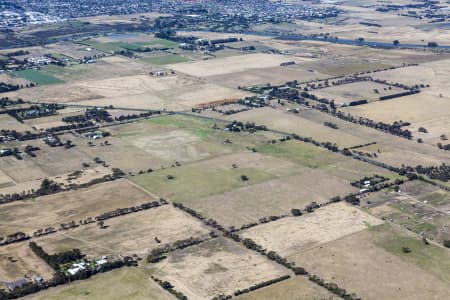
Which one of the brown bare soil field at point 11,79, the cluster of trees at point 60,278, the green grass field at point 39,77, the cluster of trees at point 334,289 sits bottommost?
the cluster of trees at point 60,278

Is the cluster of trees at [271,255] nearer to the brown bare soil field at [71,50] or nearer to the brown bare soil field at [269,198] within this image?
the brown bare soil field at [269,198]

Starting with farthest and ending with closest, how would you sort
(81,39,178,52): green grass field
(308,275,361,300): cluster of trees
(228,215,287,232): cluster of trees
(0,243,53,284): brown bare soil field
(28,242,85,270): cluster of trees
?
1. (81,39,178,52): green grass field
2. (228,215,287,232): cluster of trees
3. (28,242,85,270): cluster of trees
4. (0,243,53,284): brown bare soil field
5. (308,275,361,300): cluster of trees

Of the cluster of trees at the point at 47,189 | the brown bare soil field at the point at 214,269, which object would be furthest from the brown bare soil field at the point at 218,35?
the brown bare soil field at the point at 214,269

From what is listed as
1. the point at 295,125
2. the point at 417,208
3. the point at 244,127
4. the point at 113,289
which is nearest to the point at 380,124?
the point at 295,125

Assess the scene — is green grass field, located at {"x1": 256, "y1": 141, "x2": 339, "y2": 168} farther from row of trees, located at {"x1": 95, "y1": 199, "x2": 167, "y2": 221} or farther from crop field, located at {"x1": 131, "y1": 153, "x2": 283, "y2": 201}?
row of trees, located at {"x1": 95, "y1": 199, "x2": 167, "y2": 221}

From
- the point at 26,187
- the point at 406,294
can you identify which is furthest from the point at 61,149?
the point at 406,294

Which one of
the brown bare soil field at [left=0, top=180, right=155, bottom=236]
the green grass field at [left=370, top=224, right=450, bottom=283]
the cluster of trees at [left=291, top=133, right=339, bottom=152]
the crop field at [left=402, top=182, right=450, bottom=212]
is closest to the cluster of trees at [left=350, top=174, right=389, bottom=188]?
the crop field at [left=402, top=182, right=450, bottom=212]

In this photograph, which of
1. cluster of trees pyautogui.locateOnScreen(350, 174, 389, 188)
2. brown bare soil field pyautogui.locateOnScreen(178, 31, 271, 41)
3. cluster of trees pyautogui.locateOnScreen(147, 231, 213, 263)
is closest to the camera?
cluster of trees pyautogui.locateOnScreen(147, 231, 213, 263)
